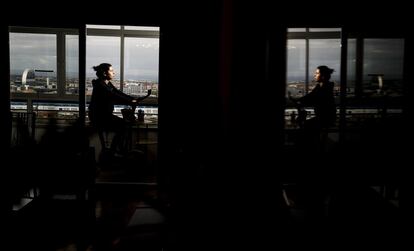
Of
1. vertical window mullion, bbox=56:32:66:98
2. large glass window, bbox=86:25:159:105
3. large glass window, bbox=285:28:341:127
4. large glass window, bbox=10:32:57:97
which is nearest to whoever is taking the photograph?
large glass window, bbox=10:32:57:97

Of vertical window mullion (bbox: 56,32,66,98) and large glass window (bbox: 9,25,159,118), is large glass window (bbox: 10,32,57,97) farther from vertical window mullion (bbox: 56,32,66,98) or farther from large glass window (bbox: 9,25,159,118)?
vertical window mullion (bbox: 56,32,66,98)

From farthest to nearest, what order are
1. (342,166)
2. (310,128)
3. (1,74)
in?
(310,128), (342,166), (1,74)

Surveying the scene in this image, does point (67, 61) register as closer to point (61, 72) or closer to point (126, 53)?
point (61, 72)

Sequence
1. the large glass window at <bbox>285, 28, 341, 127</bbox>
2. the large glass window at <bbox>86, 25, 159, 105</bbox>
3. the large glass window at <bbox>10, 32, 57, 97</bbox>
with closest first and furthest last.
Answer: the large glass window at <bbox>10, 32, 57, 97</bbox> < the large glass window at <bbox>285, 28, 341, 127</bbox> < the large glass window at <bbox>86, 25, 159, 105</bbox>

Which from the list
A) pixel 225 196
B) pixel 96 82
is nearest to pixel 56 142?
pixel 96 82

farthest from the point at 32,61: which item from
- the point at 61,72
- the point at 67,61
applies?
the point at 61,72

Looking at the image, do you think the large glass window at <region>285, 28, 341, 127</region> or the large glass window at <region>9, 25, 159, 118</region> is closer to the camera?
the large glass window at <region>9, 25, 159, 118</region>

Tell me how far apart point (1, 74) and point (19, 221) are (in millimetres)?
1221

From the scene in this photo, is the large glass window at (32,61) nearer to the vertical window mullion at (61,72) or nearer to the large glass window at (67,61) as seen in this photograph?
the large glass window at (67,61)

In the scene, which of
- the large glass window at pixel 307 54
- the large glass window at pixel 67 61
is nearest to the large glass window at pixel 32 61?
the large glass window at pixel 67 61

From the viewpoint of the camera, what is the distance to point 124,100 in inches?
217

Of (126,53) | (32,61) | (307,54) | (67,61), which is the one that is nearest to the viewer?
(32,61)

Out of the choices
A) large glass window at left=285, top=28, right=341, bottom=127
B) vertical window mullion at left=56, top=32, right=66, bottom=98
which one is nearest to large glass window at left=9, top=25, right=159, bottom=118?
vertical window mullion at left=56, top=32, right=66, bottom=98

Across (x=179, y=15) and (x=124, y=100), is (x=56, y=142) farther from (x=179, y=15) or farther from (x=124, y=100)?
(x=179, y=15)
